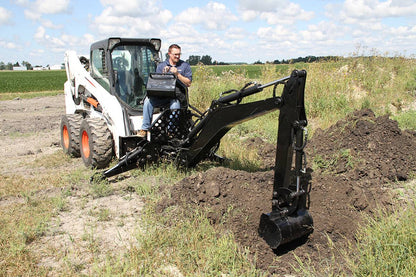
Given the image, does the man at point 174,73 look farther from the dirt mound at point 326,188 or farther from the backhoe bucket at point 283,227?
the backhoe bucket at point 283,227

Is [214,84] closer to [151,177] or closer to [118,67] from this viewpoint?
[118,67]

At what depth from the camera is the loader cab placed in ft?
21.4

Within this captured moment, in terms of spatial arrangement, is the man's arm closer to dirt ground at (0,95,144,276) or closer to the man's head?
the man's head

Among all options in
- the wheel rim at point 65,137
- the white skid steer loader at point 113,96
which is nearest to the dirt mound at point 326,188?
the white skid steer loader at point 113,96

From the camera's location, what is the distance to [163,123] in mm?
5918

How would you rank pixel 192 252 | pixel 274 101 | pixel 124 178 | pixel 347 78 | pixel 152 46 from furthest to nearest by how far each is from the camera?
pixel 347 78 → pixel 152 46 → pixel 124 178 → pixel 274 101 → pixel 192 252

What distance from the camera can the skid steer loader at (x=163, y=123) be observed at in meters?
3.75

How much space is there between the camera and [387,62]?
13875 mm

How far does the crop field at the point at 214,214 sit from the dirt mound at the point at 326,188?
0.05 ft

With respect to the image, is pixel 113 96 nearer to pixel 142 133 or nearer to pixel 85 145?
pixel 142 133

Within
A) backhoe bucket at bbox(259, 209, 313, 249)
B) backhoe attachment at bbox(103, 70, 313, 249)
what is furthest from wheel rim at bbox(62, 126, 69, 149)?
backhoe bucket at bbox(259, 209, 313, 249)

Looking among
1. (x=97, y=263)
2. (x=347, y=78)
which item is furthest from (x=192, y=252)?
(x=347, y=78)

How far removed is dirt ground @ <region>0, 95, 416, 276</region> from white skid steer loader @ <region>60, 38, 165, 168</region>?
0.96m

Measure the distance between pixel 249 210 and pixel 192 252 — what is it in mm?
966
